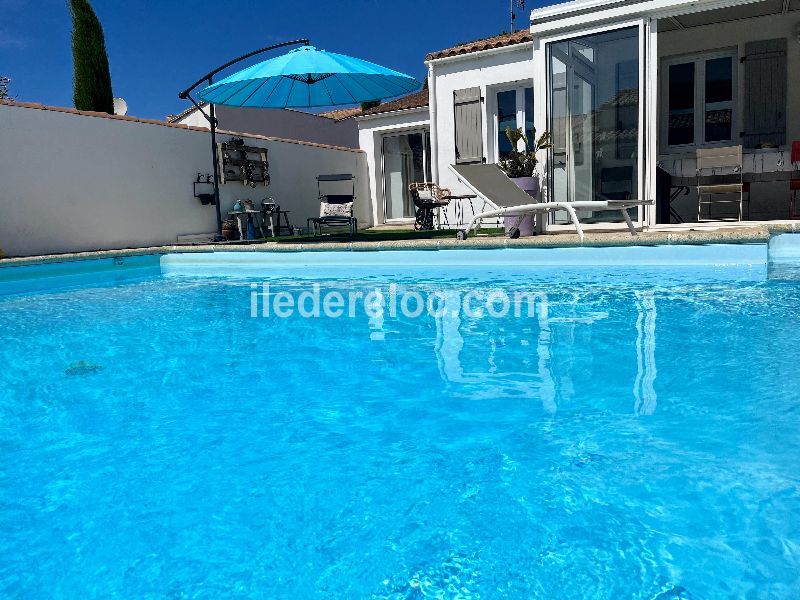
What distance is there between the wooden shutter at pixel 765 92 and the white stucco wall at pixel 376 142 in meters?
7.17

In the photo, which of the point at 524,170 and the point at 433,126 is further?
the point at 433,126

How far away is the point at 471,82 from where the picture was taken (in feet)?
37.0

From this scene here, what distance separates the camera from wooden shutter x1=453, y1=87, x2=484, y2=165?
442 inches

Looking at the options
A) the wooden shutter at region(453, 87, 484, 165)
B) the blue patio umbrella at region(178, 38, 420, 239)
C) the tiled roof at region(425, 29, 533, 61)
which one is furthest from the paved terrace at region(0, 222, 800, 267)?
the tiled roof at region(425, 29, 533, 61)

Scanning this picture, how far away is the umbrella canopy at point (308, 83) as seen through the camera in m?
8.20

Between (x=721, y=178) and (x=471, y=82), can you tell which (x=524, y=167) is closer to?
(x=721, y=178)

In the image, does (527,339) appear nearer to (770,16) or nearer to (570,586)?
(570,586)

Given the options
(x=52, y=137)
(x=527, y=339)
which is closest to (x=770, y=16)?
(x=527, y=339)

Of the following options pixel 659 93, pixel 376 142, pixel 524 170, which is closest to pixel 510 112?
pixel 659 93

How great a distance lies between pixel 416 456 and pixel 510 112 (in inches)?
409

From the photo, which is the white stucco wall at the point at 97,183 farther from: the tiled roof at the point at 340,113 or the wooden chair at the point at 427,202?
the tiled roof at the point at 340,113

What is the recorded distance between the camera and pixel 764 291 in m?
4.33

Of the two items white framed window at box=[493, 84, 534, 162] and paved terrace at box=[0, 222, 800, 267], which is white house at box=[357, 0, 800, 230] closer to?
white framed window at box=[493, 84, 534, 162]

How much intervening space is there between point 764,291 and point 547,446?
11.0 feet
